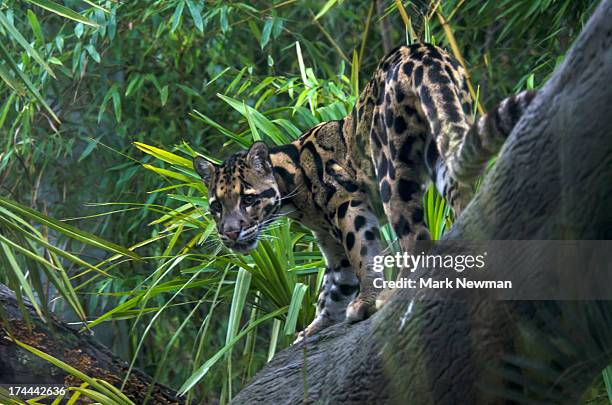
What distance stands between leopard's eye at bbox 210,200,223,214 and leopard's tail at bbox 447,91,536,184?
38.3 inches

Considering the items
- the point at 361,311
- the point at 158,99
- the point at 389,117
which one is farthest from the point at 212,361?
the point at 158,99

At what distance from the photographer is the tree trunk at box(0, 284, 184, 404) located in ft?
9.41

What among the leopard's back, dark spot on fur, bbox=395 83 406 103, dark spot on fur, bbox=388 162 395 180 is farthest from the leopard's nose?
dark spot on fur, bbox=395 83 406 103

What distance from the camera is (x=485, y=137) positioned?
2.16 meters

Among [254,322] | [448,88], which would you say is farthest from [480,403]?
[254,322]

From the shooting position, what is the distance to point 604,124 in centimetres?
154

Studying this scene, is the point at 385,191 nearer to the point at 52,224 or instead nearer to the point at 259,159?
the point at 259,159

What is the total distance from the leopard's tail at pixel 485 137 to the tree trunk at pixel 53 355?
47.3 inches

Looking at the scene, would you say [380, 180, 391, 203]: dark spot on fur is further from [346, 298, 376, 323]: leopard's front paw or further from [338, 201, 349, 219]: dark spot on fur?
[346, 298, 376, 323]: leopard's front paw

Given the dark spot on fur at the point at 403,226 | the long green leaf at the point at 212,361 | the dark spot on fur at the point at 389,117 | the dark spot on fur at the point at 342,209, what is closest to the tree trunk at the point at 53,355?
the long green leaf at the point at 212,361

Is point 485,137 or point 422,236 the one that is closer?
point 485,137

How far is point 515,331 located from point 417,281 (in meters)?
0.27

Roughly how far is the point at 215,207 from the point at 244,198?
0.39 ft

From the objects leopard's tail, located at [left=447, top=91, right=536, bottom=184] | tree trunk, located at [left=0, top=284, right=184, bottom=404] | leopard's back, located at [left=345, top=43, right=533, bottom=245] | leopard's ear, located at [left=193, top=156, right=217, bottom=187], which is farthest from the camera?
leopard's ear, located at [left=193, top=156, right=217, bottom=187]
